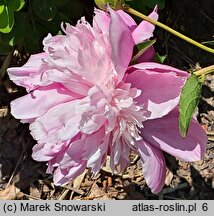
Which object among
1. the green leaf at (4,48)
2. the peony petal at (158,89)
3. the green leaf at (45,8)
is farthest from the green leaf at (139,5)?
the peony petal at (158,89)

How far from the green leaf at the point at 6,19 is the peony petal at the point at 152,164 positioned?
368mm

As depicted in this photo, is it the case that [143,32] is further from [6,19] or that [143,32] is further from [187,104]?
[6,19]

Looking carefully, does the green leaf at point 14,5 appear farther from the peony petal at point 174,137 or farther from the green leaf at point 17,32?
the peony petal at point 174,137

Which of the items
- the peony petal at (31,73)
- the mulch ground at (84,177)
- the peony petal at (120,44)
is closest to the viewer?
the peony petal at (120,44)

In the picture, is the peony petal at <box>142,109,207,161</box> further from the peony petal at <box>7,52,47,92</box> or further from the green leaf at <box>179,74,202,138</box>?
the peony petal at <box>7,52,47,92</box>

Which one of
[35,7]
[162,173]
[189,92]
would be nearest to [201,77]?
[189,92]

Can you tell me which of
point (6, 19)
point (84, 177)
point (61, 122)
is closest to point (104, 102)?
point (61, 122)

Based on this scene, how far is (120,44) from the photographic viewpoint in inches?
29.4

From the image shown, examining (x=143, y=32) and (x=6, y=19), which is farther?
(x=6, y=19)

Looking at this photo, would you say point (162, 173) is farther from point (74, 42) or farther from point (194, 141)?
point (74, 42)

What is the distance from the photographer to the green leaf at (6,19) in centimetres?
103

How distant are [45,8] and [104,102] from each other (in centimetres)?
38

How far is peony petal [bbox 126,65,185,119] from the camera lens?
782 millimetres

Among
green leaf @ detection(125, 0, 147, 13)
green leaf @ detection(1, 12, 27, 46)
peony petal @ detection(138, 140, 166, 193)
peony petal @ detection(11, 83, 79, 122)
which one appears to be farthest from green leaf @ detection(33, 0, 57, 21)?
peony petal @ detection(138, 140, 166, 193)
